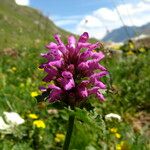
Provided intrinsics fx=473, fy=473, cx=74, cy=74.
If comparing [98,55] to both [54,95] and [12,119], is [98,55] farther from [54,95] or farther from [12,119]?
[12,119]

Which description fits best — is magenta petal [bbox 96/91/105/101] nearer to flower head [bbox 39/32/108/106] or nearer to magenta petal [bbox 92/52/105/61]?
flower head [bbox 39/32/108/106]

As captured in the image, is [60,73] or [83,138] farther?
[83,138]

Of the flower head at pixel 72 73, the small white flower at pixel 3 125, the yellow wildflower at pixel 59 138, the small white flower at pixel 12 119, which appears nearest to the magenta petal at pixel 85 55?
the flower head at pixel 72 73

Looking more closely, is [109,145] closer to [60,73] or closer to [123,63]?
[60,73]

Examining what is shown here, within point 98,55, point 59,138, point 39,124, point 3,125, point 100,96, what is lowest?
point 59,138

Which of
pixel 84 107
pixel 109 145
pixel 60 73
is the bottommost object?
pixel 109 145

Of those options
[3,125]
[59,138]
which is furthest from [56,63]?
[59,138]

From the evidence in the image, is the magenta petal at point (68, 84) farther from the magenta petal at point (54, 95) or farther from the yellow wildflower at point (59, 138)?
the yellow wildflower at point (59, 138)

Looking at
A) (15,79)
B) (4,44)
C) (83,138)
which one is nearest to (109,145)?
(83,138)
